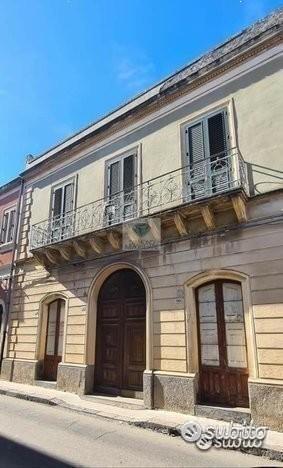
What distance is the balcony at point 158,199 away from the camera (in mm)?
7783

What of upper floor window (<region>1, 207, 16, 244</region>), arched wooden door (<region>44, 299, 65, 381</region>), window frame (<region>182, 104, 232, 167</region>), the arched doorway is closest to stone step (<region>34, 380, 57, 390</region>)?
arched wooden door (<region>44, 299, 65, 381</region>)

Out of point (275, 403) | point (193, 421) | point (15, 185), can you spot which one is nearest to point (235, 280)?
point (275, 403)

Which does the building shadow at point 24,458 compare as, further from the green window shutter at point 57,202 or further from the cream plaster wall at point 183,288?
the green window shutter at point 57,202

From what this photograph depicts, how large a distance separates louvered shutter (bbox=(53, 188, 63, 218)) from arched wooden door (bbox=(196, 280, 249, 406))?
6.66m

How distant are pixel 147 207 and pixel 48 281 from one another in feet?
15.3

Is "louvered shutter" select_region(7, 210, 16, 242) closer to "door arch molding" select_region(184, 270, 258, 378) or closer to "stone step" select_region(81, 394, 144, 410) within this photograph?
"stone step" select_region(81, 394, 144, 410)

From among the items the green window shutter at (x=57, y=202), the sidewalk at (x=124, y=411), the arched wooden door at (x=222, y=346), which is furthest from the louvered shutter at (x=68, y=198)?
the arched wooden door at (x=222, y=346)

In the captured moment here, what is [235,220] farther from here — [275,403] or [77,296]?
[77,296]

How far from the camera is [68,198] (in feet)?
39.9

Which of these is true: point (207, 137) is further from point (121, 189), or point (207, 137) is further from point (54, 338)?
point (54, 338)

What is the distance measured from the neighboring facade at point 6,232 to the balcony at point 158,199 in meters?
2.11

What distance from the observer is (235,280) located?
7.66m

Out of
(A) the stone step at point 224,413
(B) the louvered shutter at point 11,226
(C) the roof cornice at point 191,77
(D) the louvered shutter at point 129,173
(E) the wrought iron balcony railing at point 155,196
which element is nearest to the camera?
(A) the stone step at point 224,413

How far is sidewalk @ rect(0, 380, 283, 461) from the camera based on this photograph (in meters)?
5.70
